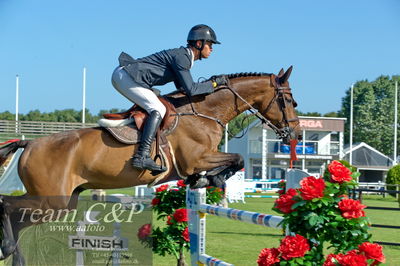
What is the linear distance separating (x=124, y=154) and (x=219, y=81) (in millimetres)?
1304

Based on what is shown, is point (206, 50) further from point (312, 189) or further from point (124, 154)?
point (312, 189)

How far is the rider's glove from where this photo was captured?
5.88 meters

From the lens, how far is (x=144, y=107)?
551 cm

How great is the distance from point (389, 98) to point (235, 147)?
2673 centimetres

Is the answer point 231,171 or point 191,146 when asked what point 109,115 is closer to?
point 191,146

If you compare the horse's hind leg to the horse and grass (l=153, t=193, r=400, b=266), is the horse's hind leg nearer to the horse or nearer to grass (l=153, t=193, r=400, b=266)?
the horse

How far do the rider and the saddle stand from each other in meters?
Answer: 0.08

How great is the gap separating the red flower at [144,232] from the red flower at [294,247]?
8.90ft

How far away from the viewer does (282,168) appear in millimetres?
48812

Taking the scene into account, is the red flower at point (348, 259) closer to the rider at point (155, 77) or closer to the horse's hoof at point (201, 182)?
the rider at point (155, 77)

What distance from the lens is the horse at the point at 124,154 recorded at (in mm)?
5344

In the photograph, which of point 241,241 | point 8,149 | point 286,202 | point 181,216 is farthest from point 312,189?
point 241,241

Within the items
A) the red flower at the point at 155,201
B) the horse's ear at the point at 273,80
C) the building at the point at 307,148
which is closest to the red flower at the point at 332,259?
the horse's ear at the point at 273,80

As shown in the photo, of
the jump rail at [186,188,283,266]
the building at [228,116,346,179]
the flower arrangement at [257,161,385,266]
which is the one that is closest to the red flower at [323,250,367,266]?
the flower arrangement at [257,161,385,266]
